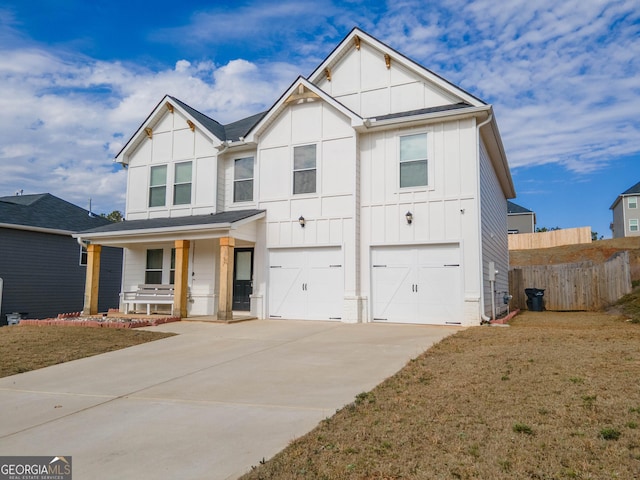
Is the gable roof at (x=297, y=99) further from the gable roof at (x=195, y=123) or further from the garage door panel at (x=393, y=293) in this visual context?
the garage door panel at (x=393, y=293)

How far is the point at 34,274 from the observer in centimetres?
1866

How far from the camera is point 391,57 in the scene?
46.4ft

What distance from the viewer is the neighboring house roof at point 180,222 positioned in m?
13.4

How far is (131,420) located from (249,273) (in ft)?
34.3

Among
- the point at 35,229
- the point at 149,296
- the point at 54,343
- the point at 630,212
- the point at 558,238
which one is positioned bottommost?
the point at 54,343

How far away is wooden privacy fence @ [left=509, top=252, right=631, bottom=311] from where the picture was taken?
54.7 feet

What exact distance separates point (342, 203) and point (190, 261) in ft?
19.5

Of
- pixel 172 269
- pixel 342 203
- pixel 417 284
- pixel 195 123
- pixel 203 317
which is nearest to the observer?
pixel 417 284

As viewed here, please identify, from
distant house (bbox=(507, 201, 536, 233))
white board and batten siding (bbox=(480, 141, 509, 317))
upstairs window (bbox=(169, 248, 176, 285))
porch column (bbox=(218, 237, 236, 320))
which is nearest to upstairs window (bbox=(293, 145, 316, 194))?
porch column (bbox=(218, 237, 236, 320))

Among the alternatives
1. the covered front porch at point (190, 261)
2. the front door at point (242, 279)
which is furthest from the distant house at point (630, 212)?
the covered front porch at point (190, 261)

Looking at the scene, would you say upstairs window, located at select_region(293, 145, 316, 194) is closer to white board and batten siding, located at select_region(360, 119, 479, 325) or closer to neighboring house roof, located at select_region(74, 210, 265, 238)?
neighboring house roof, located at select_region(74, 210, 265, 238)

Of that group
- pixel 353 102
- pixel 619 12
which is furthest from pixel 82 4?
pixel 619 12

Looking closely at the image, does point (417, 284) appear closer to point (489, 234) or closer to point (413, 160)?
point (489, 234)

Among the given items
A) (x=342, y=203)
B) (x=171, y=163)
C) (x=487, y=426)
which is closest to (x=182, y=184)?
(x=171, y=163)
